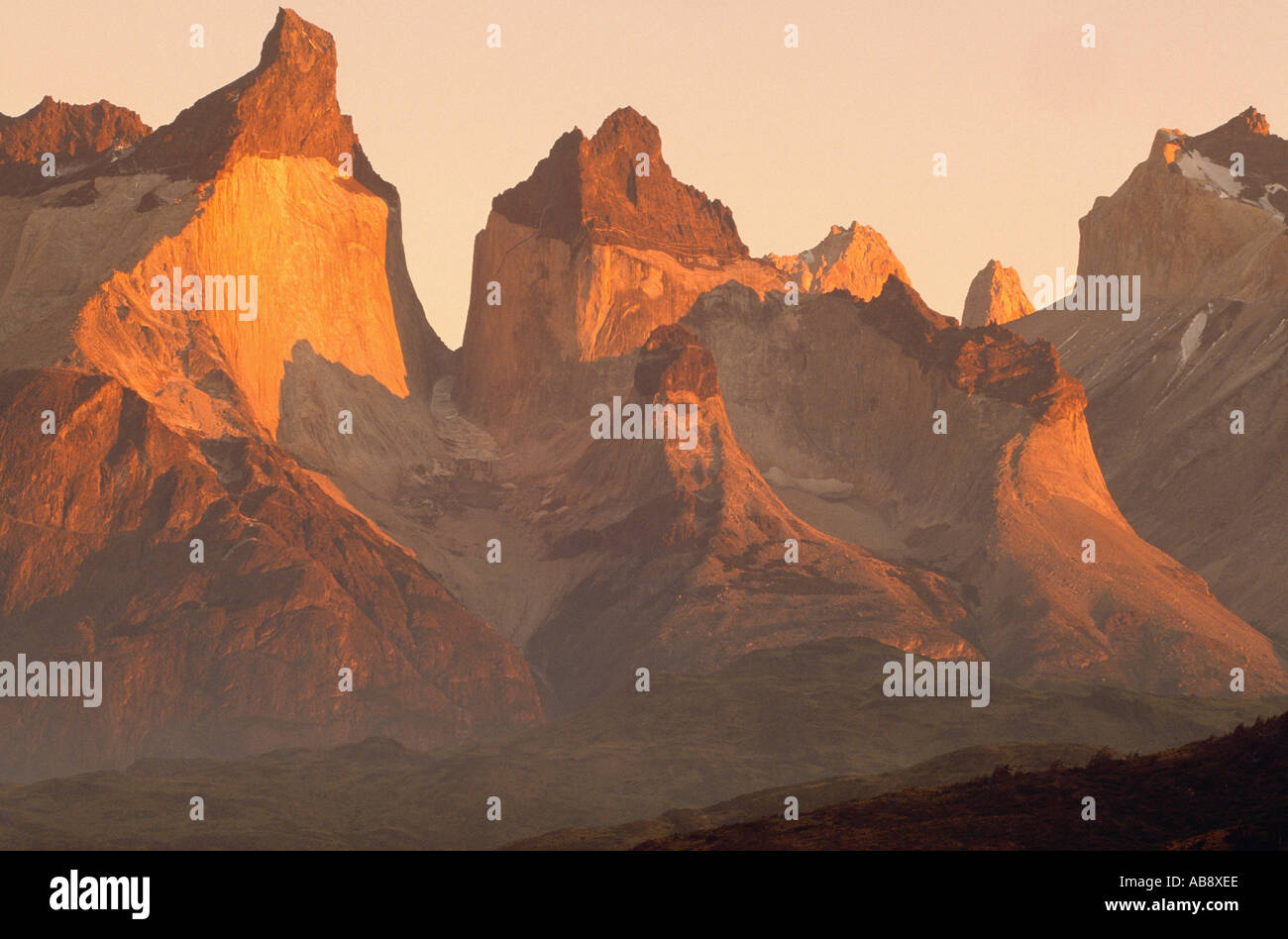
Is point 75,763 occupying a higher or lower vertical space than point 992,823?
higher
